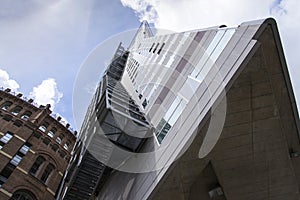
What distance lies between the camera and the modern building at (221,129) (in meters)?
9.14

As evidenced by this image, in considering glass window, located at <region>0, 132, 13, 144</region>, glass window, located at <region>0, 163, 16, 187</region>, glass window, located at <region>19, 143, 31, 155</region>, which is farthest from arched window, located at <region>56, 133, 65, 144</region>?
glass window, located at <region>0, 163, 16, 187</region>

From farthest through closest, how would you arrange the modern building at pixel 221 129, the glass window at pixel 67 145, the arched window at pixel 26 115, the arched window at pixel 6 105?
the glass window at pixel 67 145 → the arched window at pixel 26 115 → the arched window at pixel 6 105 → the modern building at pixel 221 129

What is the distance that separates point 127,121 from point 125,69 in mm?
20766

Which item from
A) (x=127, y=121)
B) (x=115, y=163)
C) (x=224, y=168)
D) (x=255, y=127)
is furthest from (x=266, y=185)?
(x=115, y=163)

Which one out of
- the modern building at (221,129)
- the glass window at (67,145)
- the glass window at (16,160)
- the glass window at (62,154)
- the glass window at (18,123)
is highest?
the glass window at (67,145)

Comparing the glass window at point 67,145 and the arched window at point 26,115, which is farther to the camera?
the glass window at point 67,145

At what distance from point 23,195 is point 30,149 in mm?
5795

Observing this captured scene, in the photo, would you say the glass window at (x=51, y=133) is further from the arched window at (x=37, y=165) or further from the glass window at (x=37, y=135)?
the arched window at (x=37, y=165)

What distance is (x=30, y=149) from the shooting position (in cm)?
3203

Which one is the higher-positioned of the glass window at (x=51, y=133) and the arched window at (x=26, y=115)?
the arched window at (x=26, y=115)

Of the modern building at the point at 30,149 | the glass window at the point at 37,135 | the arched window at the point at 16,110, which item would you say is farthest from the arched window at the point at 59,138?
the arched window at the point at 16,110

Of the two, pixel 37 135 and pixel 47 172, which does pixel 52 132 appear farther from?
pixel 47 172

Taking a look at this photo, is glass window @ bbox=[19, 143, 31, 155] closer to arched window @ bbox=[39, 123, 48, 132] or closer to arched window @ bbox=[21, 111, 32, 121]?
arched window @ bbox=[39, 123, 48, 132]

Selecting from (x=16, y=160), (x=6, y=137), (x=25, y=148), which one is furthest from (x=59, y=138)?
(x=16, y=160)
